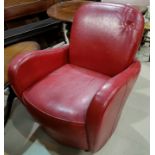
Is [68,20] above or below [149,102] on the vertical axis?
above

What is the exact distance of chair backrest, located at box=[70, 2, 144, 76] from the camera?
4.16 feet

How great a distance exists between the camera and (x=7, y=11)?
226 centimetres

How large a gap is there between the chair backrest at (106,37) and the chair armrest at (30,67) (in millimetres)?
170

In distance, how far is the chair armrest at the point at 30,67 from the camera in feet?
4.13

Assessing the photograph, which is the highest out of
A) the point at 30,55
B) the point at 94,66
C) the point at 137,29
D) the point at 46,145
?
the point at 137,29

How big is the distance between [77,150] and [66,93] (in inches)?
18.4

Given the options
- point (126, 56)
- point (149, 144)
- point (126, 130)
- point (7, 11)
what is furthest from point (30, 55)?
point (7, 11)

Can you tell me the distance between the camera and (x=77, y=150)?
139cm

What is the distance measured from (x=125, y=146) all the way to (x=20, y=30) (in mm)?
1652

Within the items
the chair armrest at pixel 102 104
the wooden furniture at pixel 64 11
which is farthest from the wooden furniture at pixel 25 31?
the chair armrest at pixel 102 104

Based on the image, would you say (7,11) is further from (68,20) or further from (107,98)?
(107,98)

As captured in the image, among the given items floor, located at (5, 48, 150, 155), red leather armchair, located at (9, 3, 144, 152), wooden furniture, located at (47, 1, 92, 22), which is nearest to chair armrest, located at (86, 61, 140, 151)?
red leather armchair, located at (9, 3, 144, 152)

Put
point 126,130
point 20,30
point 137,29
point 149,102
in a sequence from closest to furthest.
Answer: point 137,29 → point 126,130 → point 149,102 → point 20,30

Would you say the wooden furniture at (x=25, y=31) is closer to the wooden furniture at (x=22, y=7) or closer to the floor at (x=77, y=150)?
the wooden furniture at (x=22, y=7)
